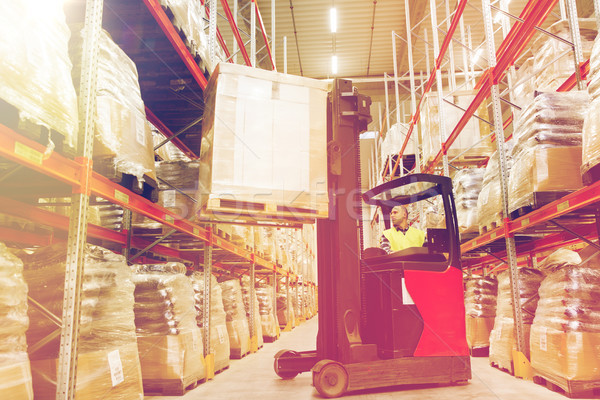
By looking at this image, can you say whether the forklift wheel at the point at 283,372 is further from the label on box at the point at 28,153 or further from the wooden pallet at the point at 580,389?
the label on box at the point at 28,153

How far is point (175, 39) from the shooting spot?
385cm

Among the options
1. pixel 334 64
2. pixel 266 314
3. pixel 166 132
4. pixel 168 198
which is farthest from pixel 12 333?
pixel 334 64

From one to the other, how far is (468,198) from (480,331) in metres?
1.85

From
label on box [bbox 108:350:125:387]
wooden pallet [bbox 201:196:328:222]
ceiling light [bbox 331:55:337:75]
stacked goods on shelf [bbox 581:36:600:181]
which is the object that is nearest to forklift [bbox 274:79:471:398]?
wooden pallet [bbox 201:196:328:222]

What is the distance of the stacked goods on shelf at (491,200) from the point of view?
504 cm

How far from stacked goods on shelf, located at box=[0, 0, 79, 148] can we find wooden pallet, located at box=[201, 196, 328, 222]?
103 centimetres

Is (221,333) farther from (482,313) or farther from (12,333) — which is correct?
(482,313)

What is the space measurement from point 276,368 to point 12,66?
3.42 meters

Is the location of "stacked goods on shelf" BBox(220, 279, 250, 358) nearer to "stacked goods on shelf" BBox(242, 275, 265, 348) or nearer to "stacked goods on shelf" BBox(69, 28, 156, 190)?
"stacked goods on shelf" BBox(242, 275, 265, 348)

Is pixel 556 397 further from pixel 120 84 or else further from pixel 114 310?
pixel 120 84

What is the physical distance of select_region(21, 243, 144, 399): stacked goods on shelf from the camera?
2.57 metres

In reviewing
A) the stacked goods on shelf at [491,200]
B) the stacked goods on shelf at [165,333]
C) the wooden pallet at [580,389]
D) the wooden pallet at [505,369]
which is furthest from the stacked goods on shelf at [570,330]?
the stacked goods on shelf at [165,333]

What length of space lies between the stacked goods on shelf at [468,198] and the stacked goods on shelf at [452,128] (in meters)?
1.50

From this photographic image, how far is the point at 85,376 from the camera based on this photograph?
2645 mm
